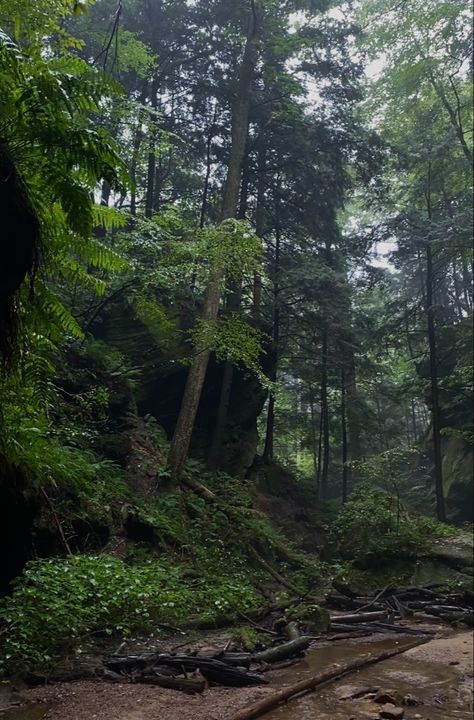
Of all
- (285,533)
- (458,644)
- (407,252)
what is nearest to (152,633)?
(458,644)

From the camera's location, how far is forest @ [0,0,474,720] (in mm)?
4730

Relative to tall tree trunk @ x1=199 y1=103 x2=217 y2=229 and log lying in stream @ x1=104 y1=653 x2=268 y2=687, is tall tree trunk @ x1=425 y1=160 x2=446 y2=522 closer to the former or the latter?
tall tree trunk @ x1=199 y1=103 x2=217 y2=229

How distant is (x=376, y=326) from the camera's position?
25375 millimetres

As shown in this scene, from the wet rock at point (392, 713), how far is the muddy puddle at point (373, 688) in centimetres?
6

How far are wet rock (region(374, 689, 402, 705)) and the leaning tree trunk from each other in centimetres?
816

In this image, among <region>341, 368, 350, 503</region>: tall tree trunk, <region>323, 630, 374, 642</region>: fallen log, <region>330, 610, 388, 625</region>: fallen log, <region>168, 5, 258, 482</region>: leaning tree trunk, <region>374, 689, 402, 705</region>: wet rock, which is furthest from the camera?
<region>341, 368, 350, 503</region>: tall tree trunk

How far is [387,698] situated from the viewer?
19.5 feet

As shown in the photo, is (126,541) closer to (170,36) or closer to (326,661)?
(326,661)

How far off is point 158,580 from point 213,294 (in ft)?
27.1

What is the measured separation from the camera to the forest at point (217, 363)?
4730 mm

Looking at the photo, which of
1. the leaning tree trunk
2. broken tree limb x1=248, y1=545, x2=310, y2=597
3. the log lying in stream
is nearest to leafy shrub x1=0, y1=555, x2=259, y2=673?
the log lying in stream

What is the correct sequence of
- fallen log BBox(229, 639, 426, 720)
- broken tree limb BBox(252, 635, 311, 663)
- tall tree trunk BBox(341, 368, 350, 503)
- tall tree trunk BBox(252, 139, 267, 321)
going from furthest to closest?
tall tree trunk BBox(341, 368, 350, 503)
tall tree trunk BBox(252, 139, 267, 321)
broken tree limb BBox(252, 635, 311, 663)
fallen log BBox(229, 639, 426, 720)

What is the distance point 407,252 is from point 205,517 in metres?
15.2

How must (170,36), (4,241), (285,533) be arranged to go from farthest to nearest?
(170,36), (285,533), (4,241)
